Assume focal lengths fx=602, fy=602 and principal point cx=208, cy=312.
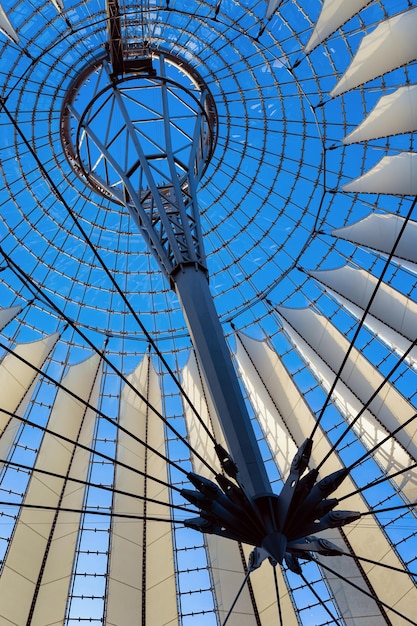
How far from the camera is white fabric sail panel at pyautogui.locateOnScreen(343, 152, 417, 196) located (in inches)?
727

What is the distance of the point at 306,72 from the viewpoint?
22172 millimetres

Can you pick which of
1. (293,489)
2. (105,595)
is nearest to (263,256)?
(105,595)

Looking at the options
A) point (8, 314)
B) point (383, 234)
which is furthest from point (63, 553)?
point (383, 234)

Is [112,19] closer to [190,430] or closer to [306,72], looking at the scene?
[306,72]

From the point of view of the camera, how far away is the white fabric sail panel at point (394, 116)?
17.3m

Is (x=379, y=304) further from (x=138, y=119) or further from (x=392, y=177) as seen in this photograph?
(x=138, y=119)

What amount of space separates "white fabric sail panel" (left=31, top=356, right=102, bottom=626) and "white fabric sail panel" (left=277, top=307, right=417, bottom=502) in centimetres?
845

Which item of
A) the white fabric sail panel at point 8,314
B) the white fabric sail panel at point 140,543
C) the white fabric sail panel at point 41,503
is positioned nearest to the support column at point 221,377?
the white fabric sail panel at point 140,543

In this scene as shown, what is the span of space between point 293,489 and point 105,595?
10.2m

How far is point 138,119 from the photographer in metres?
24.2

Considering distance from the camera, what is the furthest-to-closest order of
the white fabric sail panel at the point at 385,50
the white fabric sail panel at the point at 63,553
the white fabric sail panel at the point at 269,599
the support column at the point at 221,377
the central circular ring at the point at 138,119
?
1. the central circular ring at the point at 138,119
2. the white fabric sail panel at the point at 269,599
3. the white fabric sail panel at the point at 63,553
4. the white fabric sail panel at the point at 385,50
5. the support column at the point at 221,377

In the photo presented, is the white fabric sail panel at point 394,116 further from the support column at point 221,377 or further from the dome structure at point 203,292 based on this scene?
the support column at point 221,377

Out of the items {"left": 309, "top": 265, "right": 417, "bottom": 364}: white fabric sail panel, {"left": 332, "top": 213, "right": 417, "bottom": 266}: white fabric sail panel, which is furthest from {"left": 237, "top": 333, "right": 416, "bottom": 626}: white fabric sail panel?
{"left": 332, "top": 213, "right": 417, "bottom": 266}: white fabric sail panel

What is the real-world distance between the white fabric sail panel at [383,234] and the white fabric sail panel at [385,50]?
505cm
